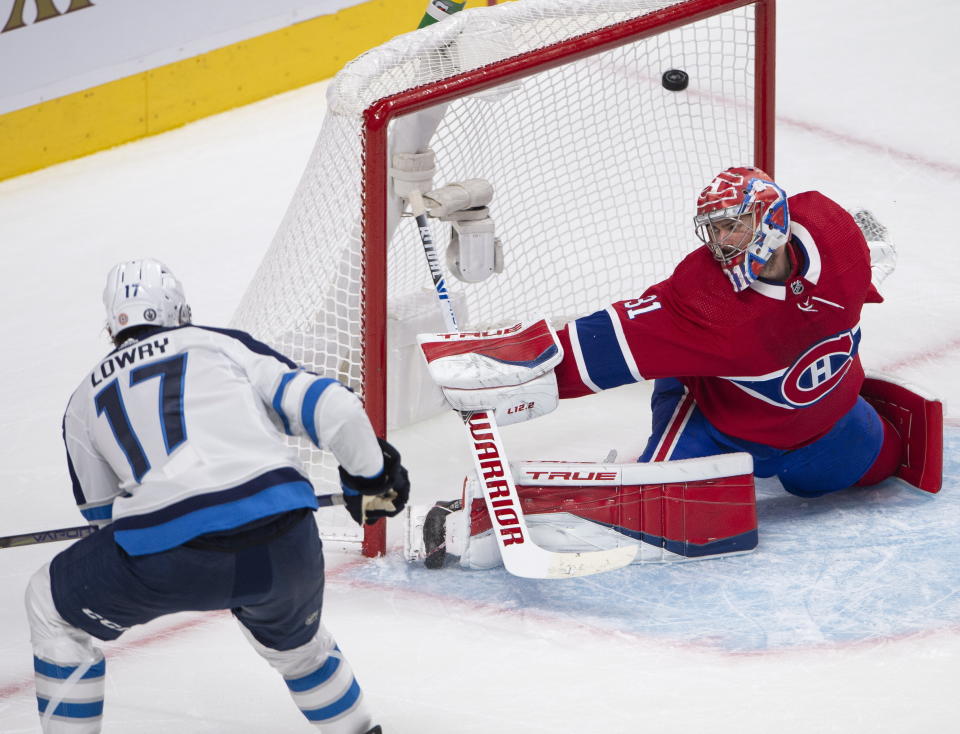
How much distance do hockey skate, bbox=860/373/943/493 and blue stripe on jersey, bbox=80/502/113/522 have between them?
5.84 feet

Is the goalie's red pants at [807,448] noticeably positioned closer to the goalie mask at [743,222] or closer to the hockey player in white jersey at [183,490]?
the goalie mask at [743,222]

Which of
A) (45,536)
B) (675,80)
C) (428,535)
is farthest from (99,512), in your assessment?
(675,80)

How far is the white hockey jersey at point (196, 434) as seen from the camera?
2160mm

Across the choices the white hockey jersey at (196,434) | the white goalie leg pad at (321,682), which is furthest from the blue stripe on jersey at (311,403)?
the white goalie leg pad at (321,682)

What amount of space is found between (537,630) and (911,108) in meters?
3.40

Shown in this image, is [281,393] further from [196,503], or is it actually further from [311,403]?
[196,503]

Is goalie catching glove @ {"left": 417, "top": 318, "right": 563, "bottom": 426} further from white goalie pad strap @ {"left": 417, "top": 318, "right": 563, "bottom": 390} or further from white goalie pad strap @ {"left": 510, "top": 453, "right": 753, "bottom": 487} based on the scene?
white goalie pad strap @ {"left": 510, "top": 453, "right": 753, "bottom": 487}

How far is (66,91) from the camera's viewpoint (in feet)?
17.6

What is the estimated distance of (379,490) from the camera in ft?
7.67

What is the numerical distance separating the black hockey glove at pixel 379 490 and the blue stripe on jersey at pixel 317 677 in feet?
0.77

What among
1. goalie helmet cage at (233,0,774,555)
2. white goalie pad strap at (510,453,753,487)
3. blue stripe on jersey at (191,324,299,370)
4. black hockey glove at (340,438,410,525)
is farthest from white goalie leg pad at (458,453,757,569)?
blue stripe on jersey at (191,324,299,370)

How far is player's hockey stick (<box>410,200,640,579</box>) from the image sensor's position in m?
2.96

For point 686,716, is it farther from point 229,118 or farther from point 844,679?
point 229,118

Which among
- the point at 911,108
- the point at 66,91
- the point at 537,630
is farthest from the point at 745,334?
the point at 66,91
